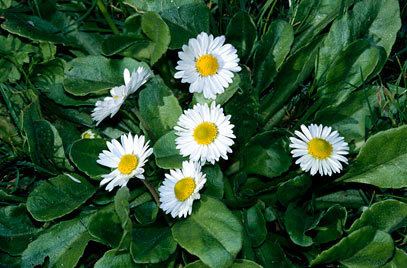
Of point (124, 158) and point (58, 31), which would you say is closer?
point (124, 158)

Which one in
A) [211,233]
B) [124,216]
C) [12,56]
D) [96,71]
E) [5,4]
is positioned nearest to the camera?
[124,216]

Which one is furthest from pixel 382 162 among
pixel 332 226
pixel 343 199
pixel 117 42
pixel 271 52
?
pixel 117 42

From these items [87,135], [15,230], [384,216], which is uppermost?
[384,216]

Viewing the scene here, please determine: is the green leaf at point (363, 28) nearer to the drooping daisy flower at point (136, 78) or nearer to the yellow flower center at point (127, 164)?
the drooping daisy flower at point (136, 78)

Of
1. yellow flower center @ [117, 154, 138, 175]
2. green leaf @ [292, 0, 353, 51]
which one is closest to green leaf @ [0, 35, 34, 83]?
yellow flower center @ [117, 154, 138, 175]

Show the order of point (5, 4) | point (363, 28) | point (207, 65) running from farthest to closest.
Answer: point (5, 4)
point (363, 28)
point (207, 65)

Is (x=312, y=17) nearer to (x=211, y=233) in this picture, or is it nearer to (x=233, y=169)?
(x=233, y=169)
